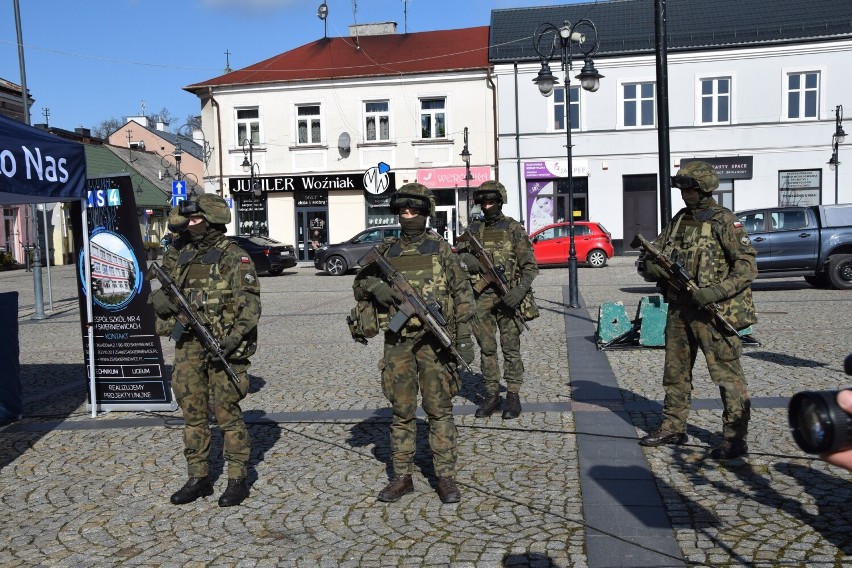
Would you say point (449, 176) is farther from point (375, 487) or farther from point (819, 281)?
point (375, 487)

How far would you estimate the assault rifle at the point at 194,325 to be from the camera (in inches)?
197

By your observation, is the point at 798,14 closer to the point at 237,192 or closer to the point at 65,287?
the point at 237,192

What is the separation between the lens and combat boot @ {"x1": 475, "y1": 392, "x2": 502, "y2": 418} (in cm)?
705

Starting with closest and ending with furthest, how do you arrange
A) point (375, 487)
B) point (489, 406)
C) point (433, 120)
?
point (375, 487)
point (489, 406)
point (433, 120)

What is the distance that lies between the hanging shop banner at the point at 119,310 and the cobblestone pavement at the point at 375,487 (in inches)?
9.3

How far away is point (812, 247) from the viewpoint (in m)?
16.7

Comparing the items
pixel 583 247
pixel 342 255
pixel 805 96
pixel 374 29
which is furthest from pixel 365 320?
pixel 374 29

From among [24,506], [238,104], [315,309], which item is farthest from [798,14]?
[24,506]

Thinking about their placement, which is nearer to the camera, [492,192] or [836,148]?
[492,192]

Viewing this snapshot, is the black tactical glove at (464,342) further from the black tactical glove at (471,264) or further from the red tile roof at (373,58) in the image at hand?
the red tile roof at (373,58)

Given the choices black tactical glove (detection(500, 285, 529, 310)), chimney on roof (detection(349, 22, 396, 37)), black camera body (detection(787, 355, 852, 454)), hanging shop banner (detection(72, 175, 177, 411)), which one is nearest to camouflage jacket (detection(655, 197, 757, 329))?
black tactical glove (detection(500, 285, 529, 310))

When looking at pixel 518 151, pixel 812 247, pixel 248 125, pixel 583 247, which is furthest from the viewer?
pixel 248 125

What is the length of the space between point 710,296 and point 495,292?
6.45ft

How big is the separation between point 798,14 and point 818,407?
110 feet
